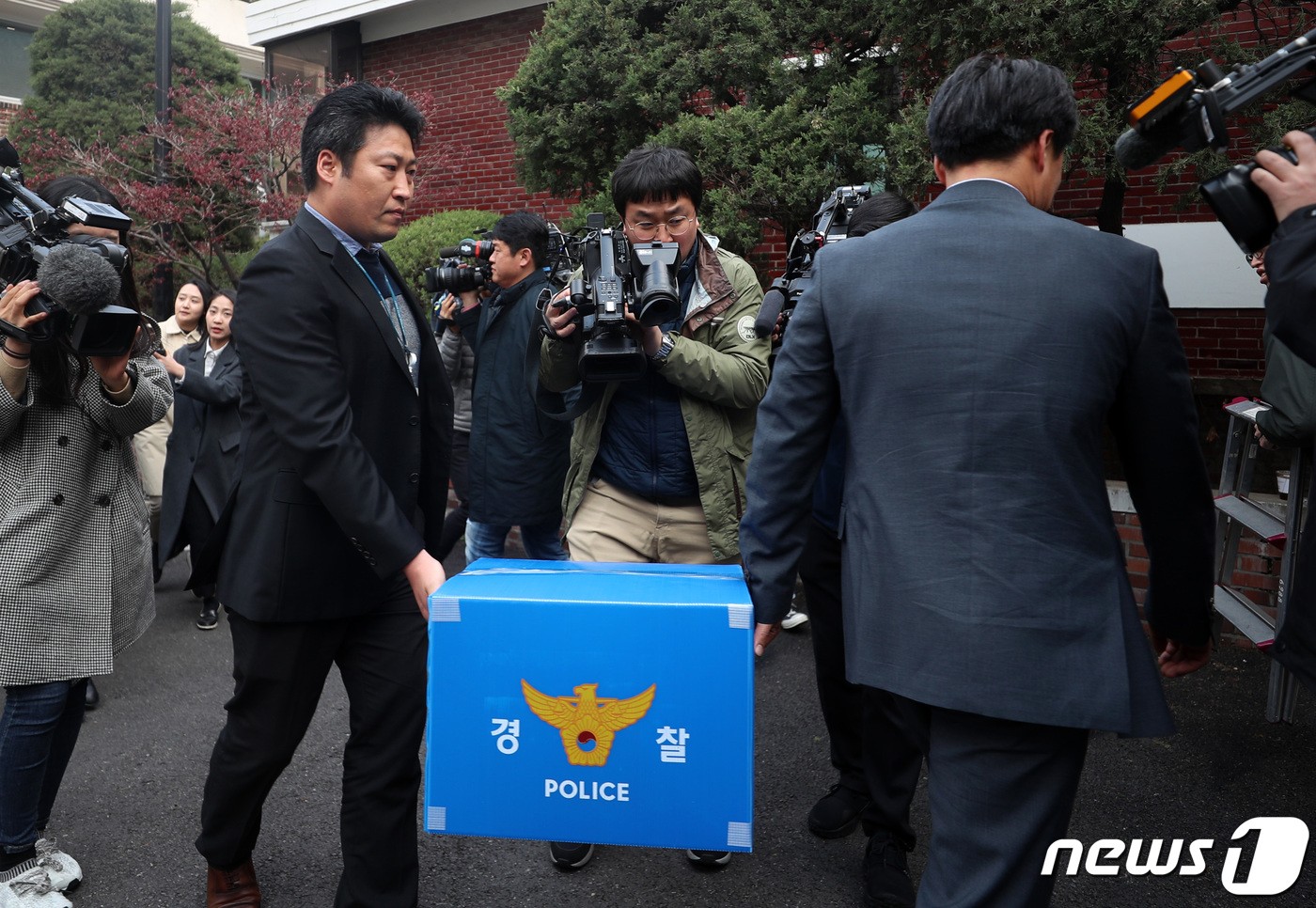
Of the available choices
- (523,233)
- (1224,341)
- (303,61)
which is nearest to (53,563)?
(523,233)

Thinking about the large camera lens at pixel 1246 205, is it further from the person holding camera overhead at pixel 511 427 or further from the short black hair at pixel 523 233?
the short black hair at pixel 523 233

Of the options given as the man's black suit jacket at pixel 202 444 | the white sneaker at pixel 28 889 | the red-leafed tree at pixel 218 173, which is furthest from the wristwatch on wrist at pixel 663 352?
the red-leafed tree at pixel 218 173

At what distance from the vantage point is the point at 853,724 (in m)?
3.41

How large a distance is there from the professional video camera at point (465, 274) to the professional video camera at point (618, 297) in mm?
1845

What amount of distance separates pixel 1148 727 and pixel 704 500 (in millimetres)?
1630

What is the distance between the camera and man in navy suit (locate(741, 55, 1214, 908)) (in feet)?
6.26

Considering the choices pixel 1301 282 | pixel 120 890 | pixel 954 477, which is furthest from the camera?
pixel 120 890

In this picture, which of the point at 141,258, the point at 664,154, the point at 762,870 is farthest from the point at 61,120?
the point at 762,870

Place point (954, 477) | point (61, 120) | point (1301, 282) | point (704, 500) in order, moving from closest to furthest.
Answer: point (1301, 282) → point (954, 477) → point (704, 500) → point (61, 120)

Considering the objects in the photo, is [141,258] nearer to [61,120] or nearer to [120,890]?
[61,120]

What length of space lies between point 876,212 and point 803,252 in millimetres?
343

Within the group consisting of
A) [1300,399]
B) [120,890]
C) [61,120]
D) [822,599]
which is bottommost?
[120,890]

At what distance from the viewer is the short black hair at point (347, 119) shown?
2584 millimetres

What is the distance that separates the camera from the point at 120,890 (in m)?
3.13
